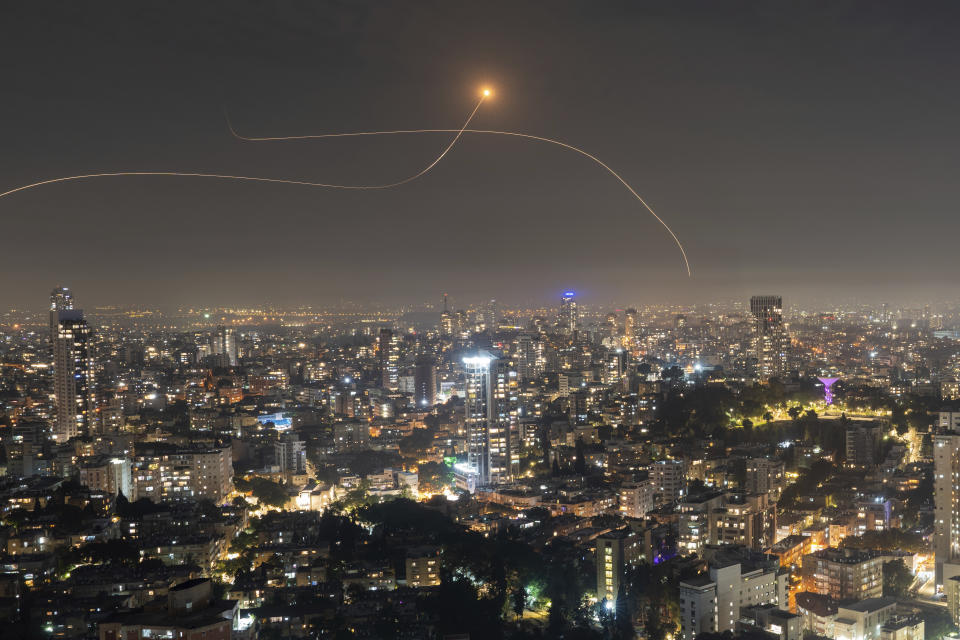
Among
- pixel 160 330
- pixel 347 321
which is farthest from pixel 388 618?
pixel 347 321

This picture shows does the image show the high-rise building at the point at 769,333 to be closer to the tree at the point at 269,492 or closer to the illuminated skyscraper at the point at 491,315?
the illuminated skyscraper at the point at 491,315

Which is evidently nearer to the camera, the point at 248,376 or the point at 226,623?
the point at 226,623

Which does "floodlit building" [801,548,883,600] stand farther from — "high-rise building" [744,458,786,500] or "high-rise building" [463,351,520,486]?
"high-rise building" [463,351,520,486]

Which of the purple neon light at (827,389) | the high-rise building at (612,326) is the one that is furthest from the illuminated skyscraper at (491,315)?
the purple neon light at (827,389)

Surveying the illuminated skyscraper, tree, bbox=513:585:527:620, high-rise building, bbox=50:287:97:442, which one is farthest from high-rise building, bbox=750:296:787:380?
tree, bbox=513:585:527:620

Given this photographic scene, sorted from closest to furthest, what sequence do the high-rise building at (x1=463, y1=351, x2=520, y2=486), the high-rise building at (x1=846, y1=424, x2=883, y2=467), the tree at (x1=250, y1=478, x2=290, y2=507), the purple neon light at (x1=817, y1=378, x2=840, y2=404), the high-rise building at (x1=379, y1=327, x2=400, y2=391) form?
1. the tree at (x1=250, y1=478, x2=290, y2=507)
2. the high-rise building at (x1=846, y1=424, x2=883, y2=467)
3. the high-rise building at (x1=463, y1=351, x2=520, y2=486)
4. the purple neon light at (x1=817, y1=378, x2=840, y2=404)
5. the high-rise building at (x1=379, y1=327, x2=400, y2=391)

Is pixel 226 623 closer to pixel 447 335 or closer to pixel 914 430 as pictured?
pixel 914 430
